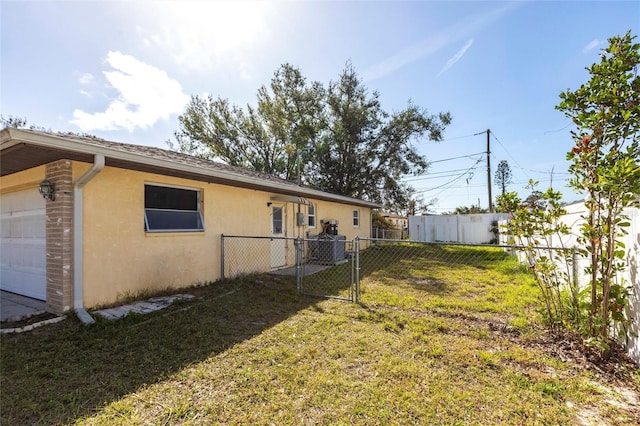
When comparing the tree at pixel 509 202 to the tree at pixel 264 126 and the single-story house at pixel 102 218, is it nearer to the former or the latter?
the single-story house at pixel 102 218

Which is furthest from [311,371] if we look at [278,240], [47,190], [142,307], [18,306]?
[278,240]

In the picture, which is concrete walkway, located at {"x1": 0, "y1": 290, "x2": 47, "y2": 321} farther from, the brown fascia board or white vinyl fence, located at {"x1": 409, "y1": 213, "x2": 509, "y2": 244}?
white vinyl fence, located at {"x1": 409, "y1": 213, "x2": 509, "y2": 244}

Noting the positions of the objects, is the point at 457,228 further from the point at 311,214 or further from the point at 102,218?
the point at 102,218

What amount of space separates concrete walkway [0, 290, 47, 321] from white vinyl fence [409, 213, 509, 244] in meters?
17.5

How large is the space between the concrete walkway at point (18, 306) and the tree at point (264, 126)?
1582 cm

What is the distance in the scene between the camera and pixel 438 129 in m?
19.2

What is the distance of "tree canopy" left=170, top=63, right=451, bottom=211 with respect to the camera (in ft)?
62.4

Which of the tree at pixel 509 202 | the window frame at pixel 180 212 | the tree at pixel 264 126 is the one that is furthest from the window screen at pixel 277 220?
the tree at pixel 264 126

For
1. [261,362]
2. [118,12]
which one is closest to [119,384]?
[261,362]

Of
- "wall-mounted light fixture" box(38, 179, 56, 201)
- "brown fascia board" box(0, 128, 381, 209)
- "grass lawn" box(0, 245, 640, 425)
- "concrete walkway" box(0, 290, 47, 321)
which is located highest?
"brown fascia board" box(0, 128, 381, 209)

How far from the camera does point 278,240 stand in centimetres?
905

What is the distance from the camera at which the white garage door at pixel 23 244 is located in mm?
4883

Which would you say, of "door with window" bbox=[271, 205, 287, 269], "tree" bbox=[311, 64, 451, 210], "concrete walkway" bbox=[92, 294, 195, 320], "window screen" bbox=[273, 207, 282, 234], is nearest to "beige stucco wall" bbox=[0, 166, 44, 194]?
"concrete walkway" bbox=[92, 294, 195, 320]

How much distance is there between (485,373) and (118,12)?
8.39m
